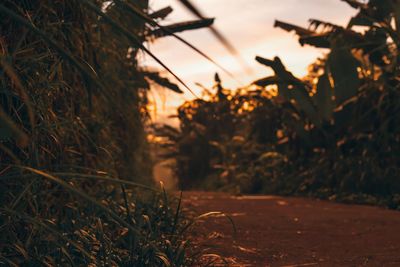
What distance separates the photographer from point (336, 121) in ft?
23.0

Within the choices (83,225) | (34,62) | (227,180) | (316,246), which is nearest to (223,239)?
(316,246)

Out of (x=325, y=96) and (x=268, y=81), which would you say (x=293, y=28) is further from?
(x=325, y=96)

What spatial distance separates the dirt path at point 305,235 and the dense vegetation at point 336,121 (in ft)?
3.05

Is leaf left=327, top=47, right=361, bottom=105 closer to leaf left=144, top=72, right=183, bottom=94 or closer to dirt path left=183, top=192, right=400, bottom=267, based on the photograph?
dirt path left=183, top=192, right=400, bottom=267

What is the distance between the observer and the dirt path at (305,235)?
2.95 m

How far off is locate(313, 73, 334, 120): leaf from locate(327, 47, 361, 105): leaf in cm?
10

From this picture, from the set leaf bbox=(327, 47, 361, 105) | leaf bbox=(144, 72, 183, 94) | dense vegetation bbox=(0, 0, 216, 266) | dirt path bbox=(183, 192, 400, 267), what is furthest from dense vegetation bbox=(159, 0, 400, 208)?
dense vegetation bbox=(0, 0, 216, 266)

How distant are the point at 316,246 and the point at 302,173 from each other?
4075 millimetres

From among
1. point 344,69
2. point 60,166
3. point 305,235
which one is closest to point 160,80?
point 344,69

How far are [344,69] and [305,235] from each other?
2.94 m

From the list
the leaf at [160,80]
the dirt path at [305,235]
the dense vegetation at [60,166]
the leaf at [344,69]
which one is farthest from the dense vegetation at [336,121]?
the dense vegetation at [60,166]

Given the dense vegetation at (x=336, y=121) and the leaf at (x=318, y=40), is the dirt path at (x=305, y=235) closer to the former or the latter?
the dense vegetation at (x=336, y=121)

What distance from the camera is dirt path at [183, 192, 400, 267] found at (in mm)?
2945

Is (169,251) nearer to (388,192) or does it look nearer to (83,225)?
(83,225)
